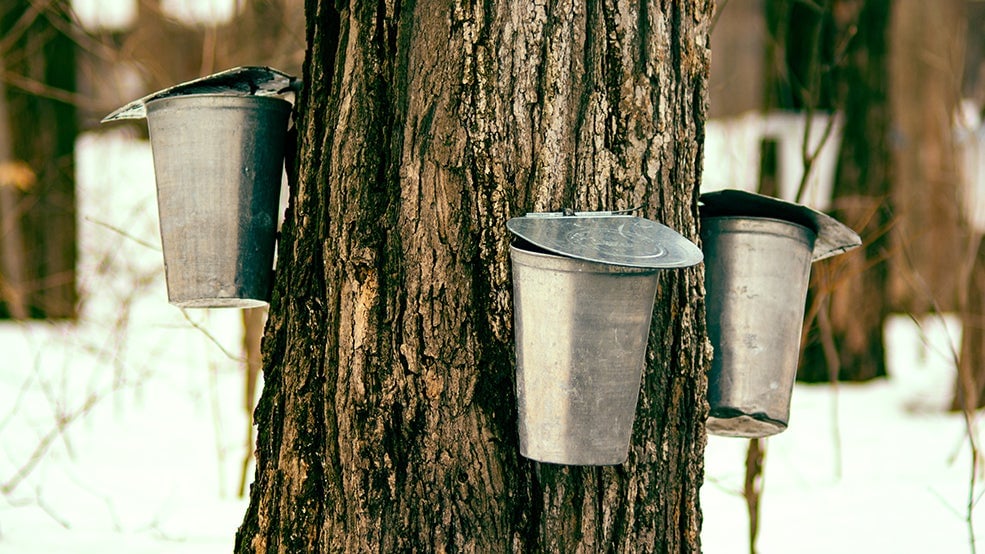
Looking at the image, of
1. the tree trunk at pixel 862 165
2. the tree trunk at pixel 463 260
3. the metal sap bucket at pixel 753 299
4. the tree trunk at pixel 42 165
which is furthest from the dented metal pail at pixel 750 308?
the tree trunk at pixel 42 165

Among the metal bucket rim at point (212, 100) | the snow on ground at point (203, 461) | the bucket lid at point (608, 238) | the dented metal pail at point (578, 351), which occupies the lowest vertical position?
the snow on ground at point (203, 461)

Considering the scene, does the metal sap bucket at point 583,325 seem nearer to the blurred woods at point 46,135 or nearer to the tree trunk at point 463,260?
the tree trunk at point 463,260

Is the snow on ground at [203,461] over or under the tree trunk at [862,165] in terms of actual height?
under

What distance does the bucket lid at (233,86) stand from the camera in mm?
1953

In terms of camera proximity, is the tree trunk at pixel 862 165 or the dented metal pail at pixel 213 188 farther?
the tree trunk at pixel 862 165

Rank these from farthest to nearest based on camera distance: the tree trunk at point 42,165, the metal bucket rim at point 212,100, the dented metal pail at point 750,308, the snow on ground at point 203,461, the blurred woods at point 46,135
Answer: the tree trunk at point 42,165, the blurred woods at point 46,135, the snow on ground at point 203,461, the dented metal pail at point 750,308, the metal bucket rim at point 212,100

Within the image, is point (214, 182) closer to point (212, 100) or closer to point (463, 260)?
point (212, 100)

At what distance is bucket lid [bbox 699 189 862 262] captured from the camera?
202cm

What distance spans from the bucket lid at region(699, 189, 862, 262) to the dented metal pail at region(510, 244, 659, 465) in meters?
0.49

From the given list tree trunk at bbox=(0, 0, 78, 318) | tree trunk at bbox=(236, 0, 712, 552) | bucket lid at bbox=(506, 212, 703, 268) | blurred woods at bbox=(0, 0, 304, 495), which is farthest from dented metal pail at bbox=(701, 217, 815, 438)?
tree trunk at bbox=(0, 0, 78, 318)

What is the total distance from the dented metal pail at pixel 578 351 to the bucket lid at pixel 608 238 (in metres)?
0.02

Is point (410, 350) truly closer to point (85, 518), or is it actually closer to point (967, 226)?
point (85, 518)

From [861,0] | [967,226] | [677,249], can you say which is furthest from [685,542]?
[861,0]

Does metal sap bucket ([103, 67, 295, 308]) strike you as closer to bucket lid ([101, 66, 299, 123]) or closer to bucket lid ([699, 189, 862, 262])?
Result: bucket lid ([101, 66, 299, 123])
